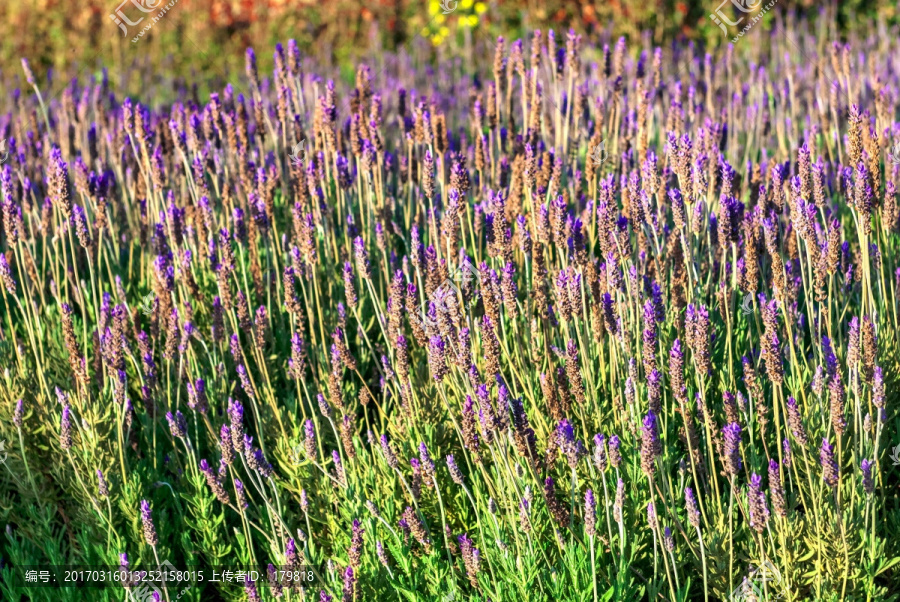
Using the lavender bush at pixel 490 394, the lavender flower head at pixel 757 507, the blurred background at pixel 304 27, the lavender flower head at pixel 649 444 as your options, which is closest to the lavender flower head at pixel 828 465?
the lavender bush at pixel 490 394

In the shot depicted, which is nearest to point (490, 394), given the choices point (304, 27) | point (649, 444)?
point (649, 444)

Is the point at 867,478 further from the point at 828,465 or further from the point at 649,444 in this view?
the point at 649,444

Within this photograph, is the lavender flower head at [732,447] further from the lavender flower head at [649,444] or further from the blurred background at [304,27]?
the blurred background at [304,27]

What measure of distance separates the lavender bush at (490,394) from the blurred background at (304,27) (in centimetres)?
464

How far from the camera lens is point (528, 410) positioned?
2480 mm

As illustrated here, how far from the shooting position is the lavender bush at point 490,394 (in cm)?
200

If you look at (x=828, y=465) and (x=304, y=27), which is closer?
(x=828, y=465)

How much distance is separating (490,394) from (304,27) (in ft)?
30.0

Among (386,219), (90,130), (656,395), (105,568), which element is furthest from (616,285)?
(90,130)

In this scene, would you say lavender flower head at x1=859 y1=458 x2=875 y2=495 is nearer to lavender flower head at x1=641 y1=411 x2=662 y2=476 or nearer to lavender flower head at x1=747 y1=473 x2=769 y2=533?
lavender flower head at x1=747 y1=473 x2=769 y2=533

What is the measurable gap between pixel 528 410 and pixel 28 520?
5.41ft

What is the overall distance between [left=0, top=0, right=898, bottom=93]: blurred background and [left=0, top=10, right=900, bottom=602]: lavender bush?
15.2 feet

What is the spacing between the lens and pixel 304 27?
1032 cm

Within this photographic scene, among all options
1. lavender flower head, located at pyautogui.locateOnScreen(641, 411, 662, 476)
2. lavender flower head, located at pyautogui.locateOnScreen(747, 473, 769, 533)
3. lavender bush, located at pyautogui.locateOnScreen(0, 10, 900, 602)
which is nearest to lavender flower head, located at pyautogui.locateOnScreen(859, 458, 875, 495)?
lavender bush, located at pyautogui.locateOnScreen(0, 10, 900, 602)
